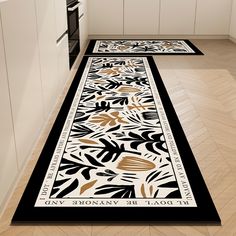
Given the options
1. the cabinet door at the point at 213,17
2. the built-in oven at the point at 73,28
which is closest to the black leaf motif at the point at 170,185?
the built-in oven at the point at 73,28

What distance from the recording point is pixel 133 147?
2496 mm

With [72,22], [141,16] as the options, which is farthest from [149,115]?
[141,16]

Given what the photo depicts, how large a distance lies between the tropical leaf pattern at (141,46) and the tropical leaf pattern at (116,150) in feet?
5.93

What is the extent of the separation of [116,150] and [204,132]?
2.33 feet

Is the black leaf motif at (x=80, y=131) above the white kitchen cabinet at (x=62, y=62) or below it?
below

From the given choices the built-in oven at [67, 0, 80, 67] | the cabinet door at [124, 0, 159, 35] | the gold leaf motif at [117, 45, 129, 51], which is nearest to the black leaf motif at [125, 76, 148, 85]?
the built-in oven at [67, 0, 80, 67]

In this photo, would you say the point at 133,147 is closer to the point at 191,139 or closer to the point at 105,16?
the point at 191,139

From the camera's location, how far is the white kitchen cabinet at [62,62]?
3457mm

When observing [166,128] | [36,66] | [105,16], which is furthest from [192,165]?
[105,16]

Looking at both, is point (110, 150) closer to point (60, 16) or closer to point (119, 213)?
point (119, 213)

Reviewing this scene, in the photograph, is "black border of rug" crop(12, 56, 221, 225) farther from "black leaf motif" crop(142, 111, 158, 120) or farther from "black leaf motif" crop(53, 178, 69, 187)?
"black leaf motif" crop(142, 111, 158, 120)

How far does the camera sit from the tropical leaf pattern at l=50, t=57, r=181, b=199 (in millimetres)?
2029

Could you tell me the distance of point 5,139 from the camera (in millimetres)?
1872

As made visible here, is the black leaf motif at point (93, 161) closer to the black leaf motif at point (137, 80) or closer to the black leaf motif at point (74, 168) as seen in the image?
the black leaf motif at point (74, 168)
